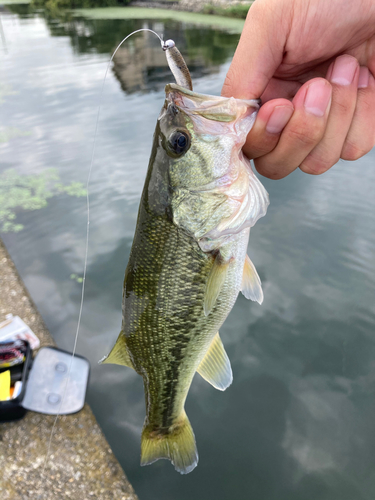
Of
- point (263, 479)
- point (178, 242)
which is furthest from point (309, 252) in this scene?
point (178, 242)

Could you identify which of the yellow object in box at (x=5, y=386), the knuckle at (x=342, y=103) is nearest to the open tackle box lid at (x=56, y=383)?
the yellow object in box at (x=5, y=386)

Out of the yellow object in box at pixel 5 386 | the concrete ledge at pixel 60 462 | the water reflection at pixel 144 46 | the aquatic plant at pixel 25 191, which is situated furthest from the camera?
the water reflection at pixel 144 46

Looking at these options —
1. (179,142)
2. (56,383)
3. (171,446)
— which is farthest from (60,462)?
(179,142)

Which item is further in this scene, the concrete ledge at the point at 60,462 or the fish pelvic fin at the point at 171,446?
the concrete ledge at the point at 60,462

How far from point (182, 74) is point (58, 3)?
48780 millimetres

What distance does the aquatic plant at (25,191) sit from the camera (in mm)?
5980

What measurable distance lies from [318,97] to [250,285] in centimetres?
89

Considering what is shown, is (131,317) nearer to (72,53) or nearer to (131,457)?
(131,457)

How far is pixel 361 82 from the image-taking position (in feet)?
5.09

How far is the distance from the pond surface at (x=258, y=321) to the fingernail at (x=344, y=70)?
2.94m

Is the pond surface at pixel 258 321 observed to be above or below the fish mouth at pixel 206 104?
below

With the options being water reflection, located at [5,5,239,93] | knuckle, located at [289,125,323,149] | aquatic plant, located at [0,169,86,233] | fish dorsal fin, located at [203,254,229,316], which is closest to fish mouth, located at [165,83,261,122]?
knuckle, located at [289,125,323,149]

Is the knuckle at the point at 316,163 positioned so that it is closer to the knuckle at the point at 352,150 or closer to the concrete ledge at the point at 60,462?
the knuckle at the point at 352,150

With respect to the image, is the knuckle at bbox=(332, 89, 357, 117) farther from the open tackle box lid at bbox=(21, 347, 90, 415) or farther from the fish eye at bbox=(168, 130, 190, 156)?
the open tackle box lid at bbox=(21, 347, 90, 415)
